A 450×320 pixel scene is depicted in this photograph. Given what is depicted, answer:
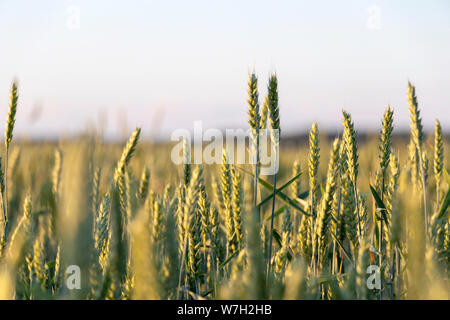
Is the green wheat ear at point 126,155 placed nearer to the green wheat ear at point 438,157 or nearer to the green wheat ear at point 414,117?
the green wheat ear at point 414,117

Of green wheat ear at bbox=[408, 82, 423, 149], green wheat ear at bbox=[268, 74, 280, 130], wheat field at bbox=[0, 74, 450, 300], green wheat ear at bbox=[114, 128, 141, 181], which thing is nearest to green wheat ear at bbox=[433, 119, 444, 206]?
wheat field at bbox=[0, 74, 450, 300]

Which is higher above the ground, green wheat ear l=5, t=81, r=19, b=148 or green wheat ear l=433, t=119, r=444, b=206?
green wheat ear l=5, t=81, r=19, b=148

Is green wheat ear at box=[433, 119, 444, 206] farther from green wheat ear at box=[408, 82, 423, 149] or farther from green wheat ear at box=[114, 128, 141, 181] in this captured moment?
green wheat ear at box=[114, 128, 141, 181]

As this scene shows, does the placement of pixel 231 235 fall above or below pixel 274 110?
below

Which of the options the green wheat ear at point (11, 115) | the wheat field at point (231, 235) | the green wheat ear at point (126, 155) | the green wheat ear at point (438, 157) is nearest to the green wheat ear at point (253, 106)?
the wheat field at point (231, 235)

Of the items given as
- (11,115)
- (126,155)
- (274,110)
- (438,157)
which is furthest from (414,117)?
(11,115)

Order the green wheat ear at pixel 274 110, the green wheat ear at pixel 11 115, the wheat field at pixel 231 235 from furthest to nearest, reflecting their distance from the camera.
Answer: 1. the green wheat ear at pixel 11 115
2. the green wheat ear at pixel 274 110
3. the wheat field at pixel 231 235

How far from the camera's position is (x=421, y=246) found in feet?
Result: 2.91

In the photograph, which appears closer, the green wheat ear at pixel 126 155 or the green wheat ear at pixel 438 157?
the green wheat ear at pixel 126 155

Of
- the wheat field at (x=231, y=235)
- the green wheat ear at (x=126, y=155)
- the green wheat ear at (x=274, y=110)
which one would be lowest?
the wheat field at (x=231, y=235)

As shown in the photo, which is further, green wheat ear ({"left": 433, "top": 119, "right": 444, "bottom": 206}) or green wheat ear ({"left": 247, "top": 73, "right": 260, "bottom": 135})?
green wheat ear ({"left": 433, "top": 119, "right": 444, "bottom": 206})

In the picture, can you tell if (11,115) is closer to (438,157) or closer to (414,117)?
(414,117)

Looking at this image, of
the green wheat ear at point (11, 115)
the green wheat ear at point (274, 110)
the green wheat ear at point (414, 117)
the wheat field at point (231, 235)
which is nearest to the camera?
the wheat field at point (231, 235)
